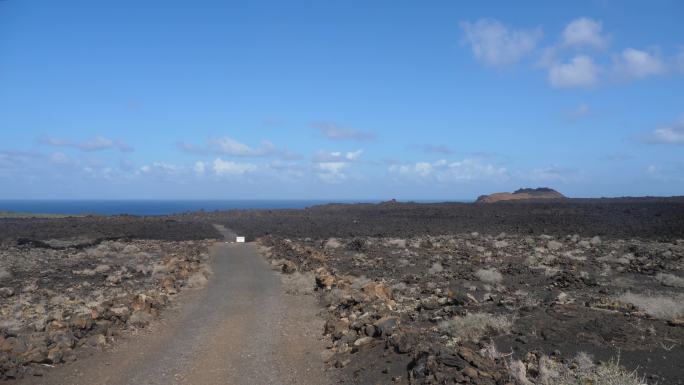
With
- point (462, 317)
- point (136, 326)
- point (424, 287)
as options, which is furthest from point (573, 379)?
point (424, 287)

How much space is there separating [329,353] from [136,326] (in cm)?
488

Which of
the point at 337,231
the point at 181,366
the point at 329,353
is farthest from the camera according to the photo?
the point at 337,231

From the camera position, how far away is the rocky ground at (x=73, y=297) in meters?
9.28

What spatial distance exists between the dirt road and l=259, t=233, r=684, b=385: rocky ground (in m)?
0.71

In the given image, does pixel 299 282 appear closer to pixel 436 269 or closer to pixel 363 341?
pixel 436 269

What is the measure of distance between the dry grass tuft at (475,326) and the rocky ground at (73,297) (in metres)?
6.79

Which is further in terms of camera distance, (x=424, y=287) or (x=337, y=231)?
(x=337, y=231)

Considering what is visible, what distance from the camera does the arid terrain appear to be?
7.79 meters

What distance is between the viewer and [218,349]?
9.92 metres

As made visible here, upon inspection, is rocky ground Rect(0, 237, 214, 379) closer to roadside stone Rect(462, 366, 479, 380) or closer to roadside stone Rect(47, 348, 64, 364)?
roadside stone Rect(47, 348, 64, 364)

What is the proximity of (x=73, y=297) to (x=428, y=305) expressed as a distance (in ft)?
36.4

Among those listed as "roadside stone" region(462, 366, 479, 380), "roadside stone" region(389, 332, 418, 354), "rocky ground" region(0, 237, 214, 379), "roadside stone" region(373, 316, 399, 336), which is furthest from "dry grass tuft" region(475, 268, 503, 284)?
"roadside stone" region(462, 366, 479, 380)

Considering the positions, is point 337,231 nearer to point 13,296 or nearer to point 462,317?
point 13,296

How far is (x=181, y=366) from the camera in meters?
8.78
